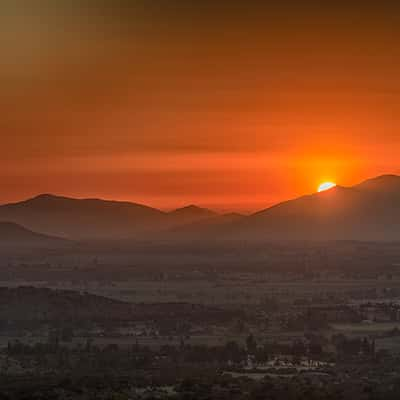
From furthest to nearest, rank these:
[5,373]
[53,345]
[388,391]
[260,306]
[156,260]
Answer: [156,260], [260,306], [53,345], [5,373], [388,391]

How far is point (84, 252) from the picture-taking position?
195 metres

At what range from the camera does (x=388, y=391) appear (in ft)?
149

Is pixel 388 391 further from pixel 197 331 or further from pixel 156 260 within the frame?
pixel 156 260

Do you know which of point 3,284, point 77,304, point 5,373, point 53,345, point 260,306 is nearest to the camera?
point 5,373

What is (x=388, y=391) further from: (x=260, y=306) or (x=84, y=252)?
(x=84, y=252)

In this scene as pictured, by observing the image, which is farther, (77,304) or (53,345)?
(77,304)

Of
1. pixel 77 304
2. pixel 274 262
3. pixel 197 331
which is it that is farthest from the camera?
pixel 274 262

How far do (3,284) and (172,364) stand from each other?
58.7 m

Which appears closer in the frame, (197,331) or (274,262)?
(197,331)

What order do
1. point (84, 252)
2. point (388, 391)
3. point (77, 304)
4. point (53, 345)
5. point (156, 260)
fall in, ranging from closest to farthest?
point (388, 391) < point (53, 345) < point (77, 304) < point (156, 260) < point (84, 252)

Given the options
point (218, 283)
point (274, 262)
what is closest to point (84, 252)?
point (274, 262)

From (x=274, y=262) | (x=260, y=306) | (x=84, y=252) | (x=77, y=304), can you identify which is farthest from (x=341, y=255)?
(x=77, y=304)

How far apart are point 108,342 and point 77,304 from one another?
15.8 m

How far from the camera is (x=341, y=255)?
560ft
